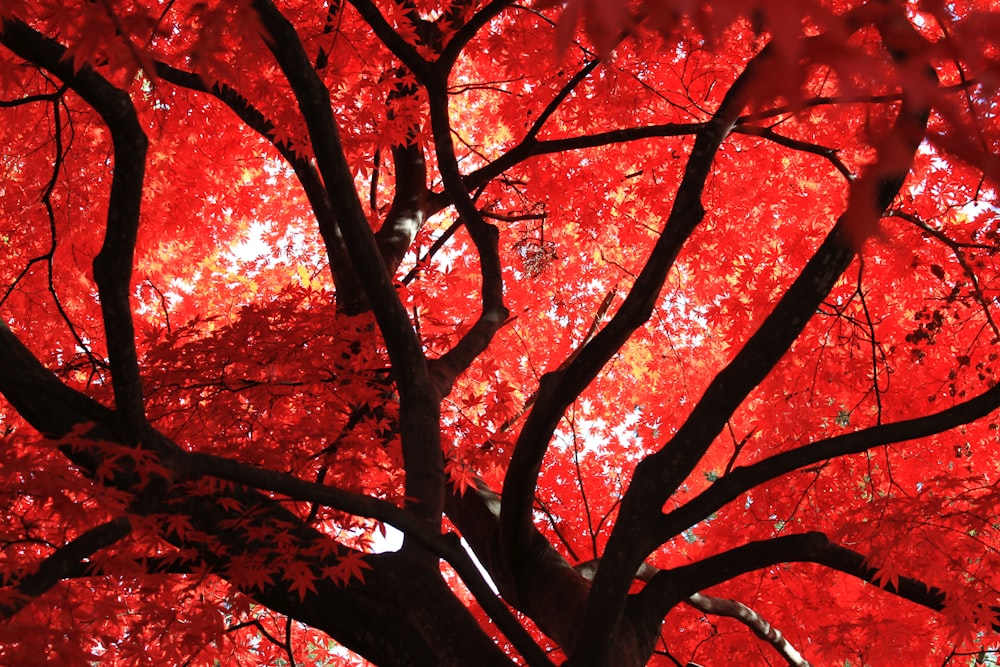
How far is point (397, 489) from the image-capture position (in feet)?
12.7

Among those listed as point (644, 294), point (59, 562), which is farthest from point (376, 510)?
point (644, 294)

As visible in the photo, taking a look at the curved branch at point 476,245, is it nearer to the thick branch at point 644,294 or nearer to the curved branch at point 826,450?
the thick branch at point 644,294

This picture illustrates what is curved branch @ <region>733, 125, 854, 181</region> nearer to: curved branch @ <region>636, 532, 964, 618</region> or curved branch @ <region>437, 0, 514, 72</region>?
curved branch @ <region>437, 0, 514, 72</region>

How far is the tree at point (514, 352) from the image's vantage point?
257 centimetres

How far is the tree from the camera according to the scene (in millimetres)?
2574

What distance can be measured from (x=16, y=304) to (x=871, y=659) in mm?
5810

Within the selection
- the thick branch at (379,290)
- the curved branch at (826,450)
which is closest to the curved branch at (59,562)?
the thick branch at (379,290)

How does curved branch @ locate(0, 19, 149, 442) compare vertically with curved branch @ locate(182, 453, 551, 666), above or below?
above

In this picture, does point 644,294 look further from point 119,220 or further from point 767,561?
point 119,220

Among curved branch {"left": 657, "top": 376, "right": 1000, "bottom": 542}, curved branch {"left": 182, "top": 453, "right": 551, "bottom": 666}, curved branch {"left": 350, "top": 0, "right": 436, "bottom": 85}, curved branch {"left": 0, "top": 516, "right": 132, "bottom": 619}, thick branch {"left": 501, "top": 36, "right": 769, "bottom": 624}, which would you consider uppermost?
curved branch {"left": 350, "top": 0, "right": 436, "bottom": 85}

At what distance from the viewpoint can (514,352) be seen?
24.1 feet

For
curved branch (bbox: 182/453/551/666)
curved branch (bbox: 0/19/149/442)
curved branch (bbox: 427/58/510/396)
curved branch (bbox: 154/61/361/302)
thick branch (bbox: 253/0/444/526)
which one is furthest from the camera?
curved branch (bbox: 154/61/361/302)

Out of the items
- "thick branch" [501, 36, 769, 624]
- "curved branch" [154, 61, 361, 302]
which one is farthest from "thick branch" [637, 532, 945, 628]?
"curved branch" [154, 61, 361, 302]

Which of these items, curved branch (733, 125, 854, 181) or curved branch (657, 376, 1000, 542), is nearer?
curved branch (657, 376, 1000, 542)
